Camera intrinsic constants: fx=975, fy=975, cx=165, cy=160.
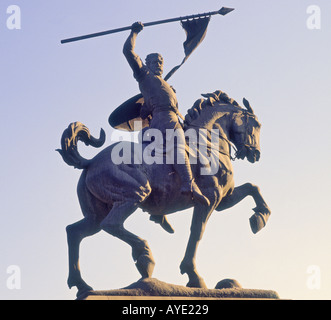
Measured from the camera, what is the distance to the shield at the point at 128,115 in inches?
572

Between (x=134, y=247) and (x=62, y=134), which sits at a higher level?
(x=62, y=134)

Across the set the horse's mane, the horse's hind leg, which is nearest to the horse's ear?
the horse's mane

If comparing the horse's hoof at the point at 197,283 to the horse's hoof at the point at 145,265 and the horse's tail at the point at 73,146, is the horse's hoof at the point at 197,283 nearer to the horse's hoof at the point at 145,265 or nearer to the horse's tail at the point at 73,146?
the horse's hoof at the point at 145,265

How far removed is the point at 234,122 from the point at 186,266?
94.4 inches

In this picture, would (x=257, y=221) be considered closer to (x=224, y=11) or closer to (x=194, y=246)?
(x=194, y=246)

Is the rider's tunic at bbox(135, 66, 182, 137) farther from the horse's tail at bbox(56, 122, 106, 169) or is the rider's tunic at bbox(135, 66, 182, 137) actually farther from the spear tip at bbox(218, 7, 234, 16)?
the spear tip at bbox(218, 7, 234, 16)

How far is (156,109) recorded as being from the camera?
46.4 feet

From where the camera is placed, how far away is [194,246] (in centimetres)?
1362

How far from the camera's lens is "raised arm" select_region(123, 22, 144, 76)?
14.1 metres
